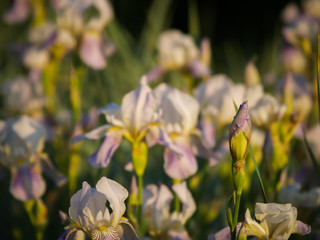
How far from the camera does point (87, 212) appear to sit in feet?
3.38

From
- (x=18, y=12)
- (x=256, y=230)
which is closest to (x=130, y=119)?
(x=256, y=230)

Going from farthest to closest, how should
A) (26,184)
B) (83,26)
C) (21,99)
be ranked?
1. (21,99)
2. (83,26)
3. (26,184)

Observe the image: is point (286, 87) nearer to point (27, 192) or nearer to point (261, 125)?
point (261, 125)

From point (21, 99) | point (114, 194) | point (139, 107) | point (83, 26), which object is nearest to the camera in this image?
point (114, 194)

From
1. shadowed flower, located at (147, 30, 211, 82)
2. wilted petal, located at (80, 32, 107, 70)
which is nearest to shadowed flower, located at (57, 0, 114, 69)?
wilted petal, located at (80, 32, 107, 70)

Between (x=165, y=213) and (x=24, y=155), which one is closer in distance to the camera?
(x=165, y=213)

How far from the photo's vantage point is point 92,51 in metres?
1.92

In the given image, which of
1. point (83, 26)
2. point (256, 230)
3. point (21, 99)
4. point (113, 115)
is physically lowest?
point (256, 230)

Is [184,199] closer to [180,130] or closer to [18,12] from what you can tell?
[180,130]

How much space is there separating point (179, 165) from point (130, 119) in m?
0.19

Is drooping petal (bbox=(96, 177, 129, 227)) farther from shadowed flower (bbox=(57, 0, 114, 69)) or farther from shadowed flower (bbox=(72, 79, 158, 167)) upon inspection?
shadowed flower (bbox=(57, 0, 114, 69))

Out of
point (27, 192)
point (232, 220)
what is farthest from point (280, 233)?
point (27, 192)

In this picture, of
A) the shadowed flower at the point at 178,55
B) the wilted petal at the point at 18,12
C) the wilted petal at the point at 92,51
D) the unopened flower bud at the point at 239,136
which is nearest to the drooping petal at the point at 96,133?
the unopened flower bud at the point at 239,136

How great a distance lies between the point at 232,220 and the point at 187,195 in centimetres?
32
